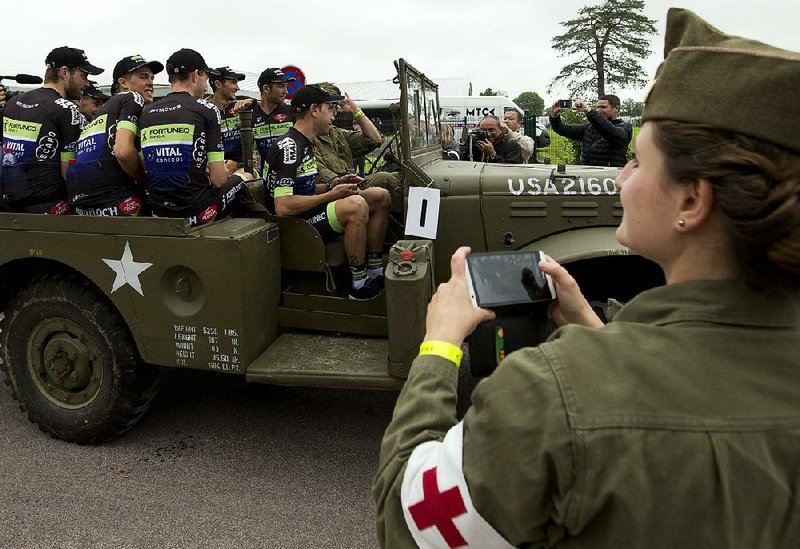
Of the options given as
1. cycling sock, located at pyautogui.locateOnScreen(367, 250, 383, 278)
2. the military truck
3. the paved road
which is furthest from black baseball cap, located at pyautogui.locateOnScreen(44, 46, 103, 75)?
cycling sock, located at pyautogui.locateOnScreen(367, 250, 383, 278)

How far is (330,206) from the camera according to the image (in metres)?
3.75

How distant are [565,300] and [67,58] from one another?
13.6 feet

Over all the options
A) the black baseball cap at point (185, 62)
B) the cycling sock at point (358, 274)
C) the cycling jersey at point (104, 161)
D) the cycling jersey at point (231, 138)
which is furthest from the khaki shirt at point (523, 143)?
the cycling jersey at point (104, 161)

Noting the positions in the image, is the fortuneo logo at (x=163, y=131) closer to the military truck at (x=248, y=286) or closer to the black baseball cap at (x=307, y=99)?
the military truck at (x=248, y=286)

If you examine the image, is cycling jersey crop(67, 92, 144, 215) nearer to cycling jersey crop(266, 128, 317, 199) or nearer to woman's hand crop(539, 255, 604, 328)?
cycling jersey crop(266, 128, 317, 199)

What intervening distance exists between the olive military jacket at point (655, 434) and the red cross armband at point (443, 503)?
2 cm

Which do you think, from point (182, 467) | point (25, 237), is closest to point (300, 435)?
point (182, 467)

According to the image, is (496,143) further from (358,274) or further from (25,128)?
(25,128)

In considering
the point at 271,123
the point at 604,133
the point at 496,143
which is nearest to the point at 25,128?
the point at 271,123

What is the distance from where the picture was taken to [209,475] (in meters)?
3.42

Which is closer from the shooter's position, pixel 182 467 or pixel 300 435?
pixel 182 467

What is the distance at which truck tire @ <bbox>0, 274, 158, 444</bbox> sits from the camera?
360cm

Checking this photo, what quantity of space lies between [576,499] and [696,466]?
0.14 m

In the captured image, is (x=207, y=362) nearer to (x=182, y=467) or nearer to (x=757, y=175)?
(x=182, y=467)
